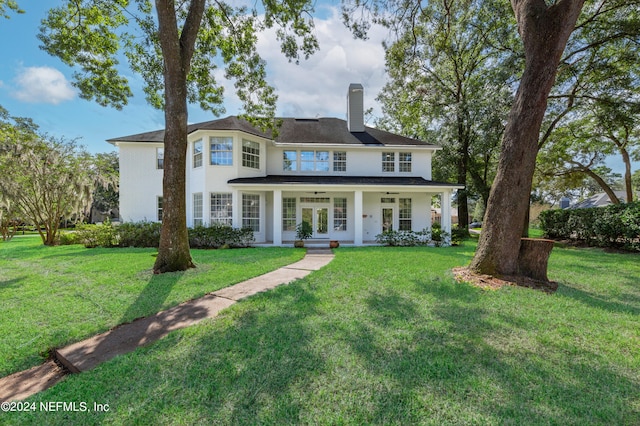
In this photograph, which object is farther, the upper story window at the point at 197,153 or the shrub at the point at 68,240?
the shrub at the point at 68,240

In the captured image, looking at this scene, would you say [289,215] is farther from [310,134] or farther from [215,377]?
[215,377]

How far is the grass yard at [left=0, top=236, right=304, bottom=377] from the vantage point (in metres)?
3.48

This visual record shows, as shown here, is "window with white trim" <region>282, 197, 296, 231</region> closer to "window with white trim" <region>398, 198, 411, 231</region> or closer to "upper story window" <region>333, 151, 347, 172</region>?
"upper story window" <region>333, 151, 347, 172</region>

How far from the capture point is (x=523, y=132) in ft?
19.5

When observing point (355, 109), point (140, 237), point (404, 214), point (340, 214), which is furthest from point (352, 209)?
point (140, 237)

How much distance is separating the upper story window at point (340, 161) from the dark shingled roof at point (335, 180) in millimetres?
705

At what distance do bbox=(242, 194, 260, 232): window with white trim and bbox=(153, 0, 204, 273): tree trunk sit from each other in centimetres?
672

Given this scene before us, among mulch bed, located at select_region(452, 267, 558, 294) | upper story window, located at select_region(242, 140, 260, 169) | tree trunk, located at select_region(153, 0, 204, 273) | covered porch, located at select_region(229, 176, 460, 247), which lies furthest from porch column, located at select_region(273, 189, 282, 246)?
mulch bed, located at select_region(452, 267, 558, 294)

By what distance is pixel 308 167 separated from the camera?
16.0 metres

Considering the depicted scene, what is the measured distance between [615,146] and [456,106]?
14824 mm

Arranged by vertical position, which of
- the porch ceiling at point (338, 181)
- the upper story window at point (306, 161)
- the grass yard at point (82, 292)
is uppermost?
the upper story window at point (306, 161)

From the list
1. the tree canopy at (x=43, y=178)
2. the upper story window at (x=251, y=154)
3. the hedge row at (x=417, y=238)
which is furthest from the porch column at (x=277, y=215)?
the tree canopy at (x=43, y=178)

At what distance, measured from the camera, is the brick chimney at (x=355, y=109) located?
17.6 m

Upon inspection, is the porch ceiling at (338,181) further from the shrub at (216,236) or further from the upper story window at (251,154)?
the shrub at (216,236)
